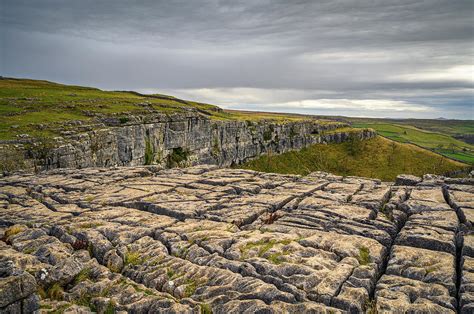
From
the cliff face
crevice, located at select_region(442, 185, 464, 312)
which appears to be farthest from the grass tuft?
the cliff face

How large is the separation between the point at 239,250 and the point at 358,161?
17472 centimetres

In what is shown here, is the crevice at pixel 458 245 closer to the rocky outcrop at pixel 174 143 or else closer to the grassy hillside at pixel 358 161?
the rocky outcrop at pixel 174 143

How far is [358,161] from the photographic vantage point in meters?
182

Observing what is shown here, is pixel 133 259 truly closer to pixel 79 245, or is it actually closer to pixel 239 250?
pixel 79 245

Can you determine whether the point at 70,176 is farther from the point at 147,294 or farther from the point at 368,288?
the point at 368,288

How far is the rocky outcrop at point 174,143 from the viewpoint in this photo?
67875 millimetres

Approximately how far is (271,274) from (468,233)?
1346cm

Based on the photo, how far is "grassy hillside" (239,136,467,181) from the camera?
16712cm

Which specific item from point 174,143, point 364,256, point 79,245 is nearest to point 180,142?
point 174,143

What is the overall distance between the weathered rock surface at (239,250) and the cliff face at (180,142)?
3974 centimetres

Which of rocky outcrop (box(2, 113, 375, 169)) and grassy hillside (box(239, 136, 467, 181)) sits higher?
rocky outcrop (box(2, 113, 375, 169))

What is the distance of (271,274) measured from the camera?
17.8m

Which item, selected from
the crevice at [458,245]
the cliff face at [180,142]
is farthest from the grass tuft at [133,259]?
the cliff face at [180,142]

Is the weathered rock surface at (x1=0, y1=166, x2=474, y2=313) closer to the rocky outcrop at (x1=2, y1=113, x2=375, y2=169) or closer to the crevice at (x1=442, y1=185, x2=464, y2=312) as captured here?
the crevice at (x1=442, y1=185, x2=464, y2=312)
